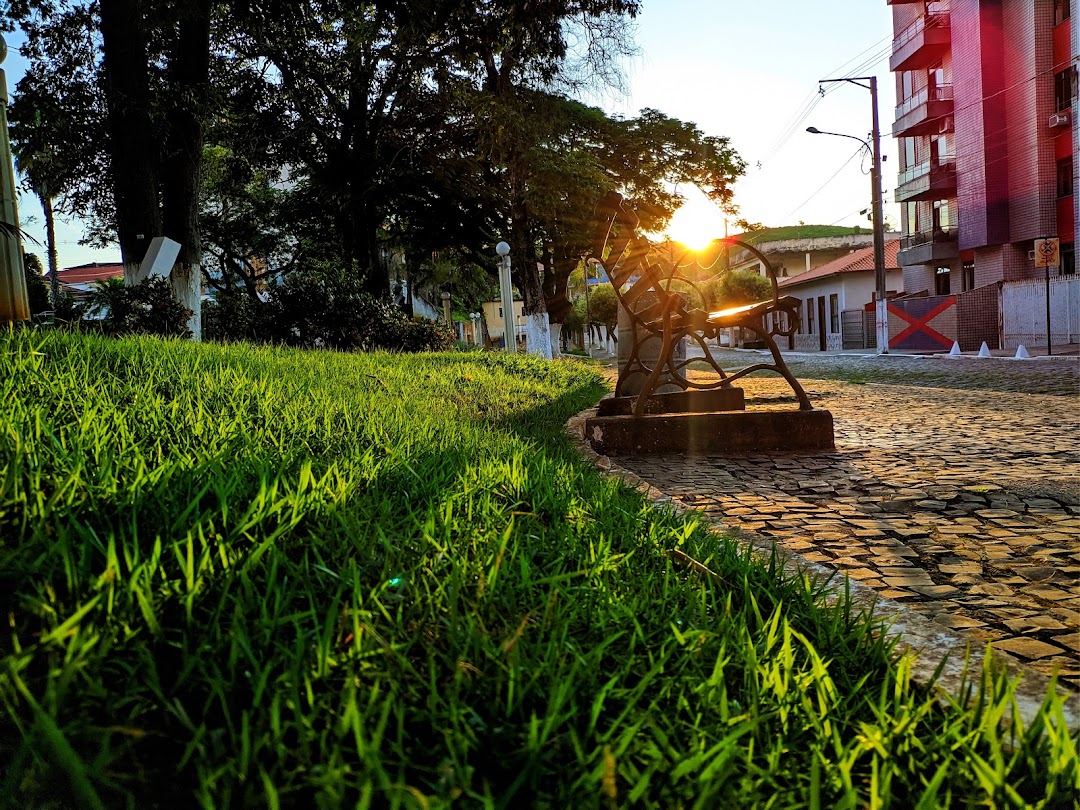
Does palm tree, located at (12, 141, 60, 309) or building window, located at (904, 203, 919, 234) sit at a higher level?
building window, located at (904, 203, 919, 234)

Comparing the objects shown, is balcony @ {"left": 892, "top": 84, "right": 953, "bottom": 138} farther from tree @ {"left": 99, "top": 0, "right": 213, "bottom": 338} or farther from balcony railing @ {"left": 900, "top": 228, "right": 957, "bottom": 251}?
tree @ {"left": 99, "top": 0, "right": 213, "bottom": 338}

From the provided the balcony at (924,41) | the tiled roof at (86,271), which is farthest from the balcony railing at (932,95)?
the tiled roof at (86,271)

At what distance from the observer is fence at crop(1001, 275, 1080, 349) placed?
21016 mm

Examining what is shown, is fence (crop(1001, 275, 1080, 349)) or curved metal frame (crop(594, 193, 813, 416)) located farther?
fence (crop(1001, 275, 1080, 349))

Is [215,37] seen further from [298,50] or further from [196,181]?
[196,181]

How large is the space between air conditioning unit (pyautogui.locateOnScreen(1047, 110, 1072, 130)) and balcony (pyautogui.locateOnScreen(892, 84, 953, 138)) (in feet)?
20.7

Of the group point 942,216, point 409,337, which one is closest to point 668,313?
point 409,337

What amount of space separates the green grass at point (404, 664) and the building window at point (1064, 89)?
28.7 metres

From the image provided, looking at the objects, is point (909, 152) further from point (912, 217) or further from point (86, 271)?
point (86, 271)

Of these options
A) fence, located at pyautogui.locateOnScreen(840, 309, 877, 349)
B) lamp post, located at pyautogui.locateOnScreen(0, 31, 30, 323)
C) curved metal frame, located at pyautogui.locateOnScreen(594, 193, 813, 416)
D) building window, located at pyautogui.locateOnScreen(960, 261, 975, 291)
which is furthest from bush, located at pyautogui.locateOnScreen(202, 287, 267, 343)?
fence, located at pyautogui.locateOnScreen(840, 309, 877, 349)

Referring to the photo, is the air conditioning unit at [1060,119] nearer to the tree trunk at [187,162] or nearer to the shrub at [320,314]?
the shrub at [320,314]

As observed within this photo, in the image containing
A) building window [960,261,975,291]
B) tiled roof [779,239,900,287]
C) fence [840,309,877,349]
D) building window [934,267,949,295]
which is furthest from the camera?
tiled roof [779,239,900,287]

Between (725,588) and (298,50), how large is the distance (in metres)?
18.1

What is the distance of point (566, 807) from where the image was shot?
1.13 metres
